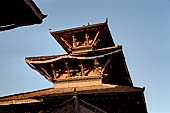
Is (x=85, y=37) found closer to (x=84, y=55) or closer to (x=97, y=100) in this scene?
(x=84, y=55)

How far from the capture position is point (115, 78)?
576 inches

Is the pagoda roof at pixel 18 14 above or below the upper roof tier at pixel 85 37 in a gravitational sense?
below

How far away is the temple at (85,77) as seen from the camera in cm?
877

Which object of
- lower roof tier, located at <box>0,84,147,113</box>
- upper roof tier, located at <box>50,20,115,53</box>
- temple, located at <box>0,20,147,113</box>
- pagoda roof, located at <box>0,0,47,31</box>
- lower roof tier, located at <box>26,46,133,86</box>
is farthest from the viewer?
upper roof tier, located at <box>50,20,115,53</box>

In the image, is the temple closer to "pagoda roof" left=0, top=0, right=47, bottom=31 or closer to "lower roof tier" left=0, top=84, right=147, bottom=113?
"lower roof tier" left=0, top=84, right=147, bottom=113

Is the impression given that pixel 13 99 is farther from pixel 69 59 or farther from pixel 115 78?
pixel 115 78

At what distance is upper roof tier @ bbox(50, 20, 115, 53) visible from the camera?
12258 millimetres

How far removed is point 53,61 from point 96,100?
3.82 m

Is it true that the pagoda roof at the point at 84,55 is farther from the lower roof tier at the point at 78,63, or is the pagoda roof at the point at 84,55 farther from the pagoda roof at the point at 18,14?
the pagoda roof at the point at 18,14

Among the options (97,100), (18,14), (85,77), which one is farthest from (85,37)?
(18,14)

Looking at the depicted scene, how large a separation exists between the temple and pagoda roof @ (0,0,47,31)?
3268 mm

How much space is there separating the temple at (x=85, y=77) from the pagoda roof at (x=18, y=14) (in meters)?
3.27

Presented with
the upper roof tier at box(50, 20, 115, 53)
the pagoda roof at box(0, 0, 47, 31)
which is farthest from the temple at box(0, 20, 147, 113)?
the pagoda roof at box(0, 0, 47, 31)

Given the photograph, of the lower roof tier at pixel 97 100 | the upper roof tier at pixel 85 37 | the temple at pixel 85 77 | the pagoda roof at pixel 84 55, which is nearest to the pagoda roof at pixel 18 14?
the temple at pixel 85 77
